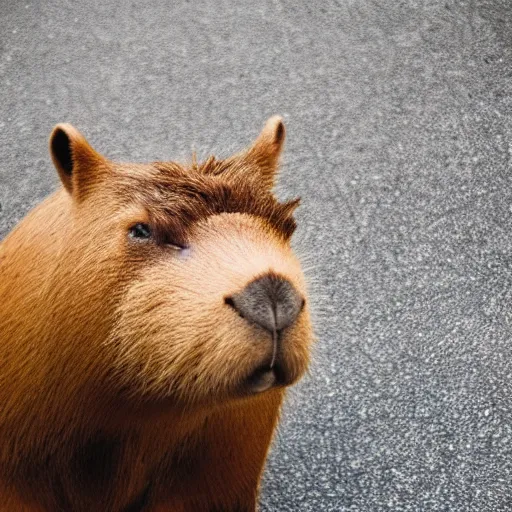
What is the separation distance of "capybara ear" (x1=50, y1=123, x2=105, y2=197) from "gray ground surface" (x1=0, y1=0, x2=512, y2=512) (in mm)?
1144

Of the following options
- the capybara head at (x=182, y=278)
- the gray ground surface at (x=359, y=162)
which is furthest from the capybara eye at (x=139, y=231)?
the gray ground surface at (x=359, y=162)

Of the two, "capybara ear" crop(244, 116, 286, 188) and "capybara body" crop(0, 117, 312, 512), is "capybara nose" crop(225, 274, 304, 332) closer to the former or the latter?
"capybara body" crop(0, 117, 312, 512)

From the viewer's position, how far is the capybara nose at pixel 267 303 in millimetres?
1263

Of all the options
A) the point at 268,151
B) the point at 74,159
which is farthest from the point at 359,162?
the point at 74,159

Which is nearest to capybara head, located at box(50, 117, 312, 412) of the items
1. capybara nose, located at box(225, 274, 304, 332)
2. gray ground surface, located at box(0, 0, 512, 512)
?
capybara nose, located at box(225, 274, 304, 332)

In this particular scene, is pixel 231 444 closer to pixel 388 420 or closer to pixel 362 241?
pixel 388 420

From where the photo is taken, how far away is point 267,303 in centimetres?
127

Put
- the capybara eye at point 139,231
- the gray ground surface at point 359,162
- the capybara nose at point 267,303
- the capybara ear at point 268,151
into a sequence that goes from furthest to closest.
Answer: the gray ground surface at point 359,162 → the capybara ear at point 268,151 → the capybara eye at point 139,231 → the capybara nose at point 267,303

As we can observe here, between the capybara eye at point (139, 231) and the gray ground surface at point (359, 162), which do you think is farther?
the gray ground surface at point (359, 162)

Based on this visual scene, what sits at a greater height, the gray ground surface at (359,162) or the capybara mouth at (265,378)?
the capybara mouth at (265,378)

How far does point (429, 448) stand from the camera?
2.44 m

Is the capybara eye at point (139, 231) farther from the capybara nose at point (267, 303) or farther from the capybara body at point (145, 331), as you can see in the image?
the capybara nose at point (267, 303)

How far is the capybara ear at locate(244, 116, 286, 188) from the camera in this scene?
1579 millimetres

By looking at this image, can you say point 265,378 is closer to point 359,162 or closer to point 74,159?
point 74,159
